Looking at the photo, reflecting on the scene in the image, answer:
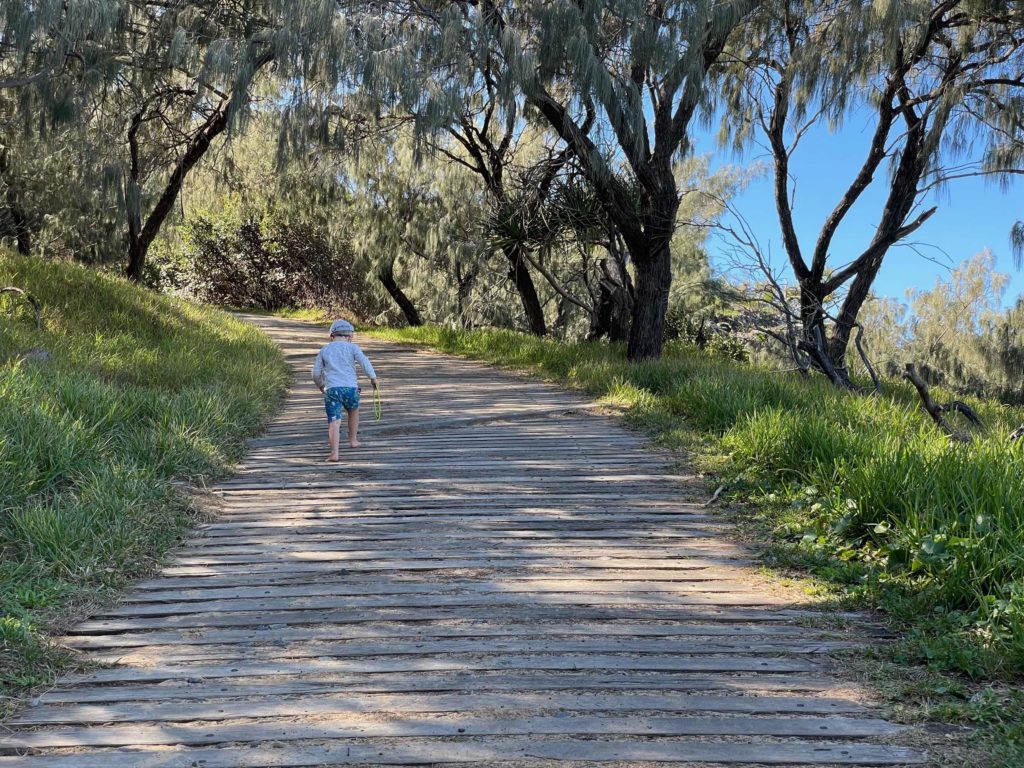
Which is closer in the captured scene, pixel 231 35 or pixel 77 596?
pixel 77 596

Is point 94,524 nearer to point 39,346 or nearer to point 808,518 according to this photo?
point 808,518

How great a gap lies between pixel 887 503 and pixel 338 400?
4.38m

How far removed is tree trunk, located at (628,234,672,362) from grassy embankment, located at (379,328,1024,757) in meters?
4.23

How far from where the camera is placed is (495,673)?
3.03 meters

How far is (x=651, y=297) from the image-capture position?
38.9 feet

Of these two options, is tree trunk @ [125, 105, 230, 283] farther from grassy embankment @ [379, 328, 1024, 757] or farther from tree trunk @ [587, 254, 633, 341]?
grassy embankment @ [379, 328, 1024, 757]

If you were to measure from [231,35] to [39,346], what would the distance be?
5.90m

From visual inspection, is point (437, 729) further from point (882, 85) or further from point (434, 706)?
point (882, 85)

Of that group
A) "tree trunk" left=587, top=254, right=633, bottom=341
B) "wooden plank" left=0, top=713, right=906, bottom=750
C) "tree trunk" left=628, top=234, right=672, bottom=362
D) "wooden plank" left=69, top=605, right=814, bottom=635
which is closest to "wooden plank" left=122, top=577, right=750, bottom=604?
"wooden plank" left=69, top=605, right=814, bottom=635

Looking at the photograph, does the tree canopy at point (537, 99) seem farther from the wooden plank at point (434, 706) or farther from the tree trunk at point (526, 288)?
the wooden plank at point (434, 706)

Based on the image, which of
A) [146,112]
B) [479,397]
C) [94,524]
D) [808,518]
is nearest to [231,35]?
[146,112]

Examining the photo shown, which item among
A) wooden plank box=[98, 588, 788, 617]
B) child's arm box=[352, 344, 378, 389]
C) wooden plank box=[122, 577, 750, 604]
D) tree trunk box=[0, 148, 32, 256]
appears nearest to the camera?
wooden plank box=[98, 588, 788, 617]

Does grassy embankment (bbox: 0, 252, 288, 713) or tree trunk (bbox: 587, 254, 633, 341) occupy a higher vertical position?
tree trunk (bbox: 587, 254, 633, 341)

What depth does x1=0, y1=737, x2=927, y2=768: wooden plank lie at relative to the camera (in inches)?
97.3
